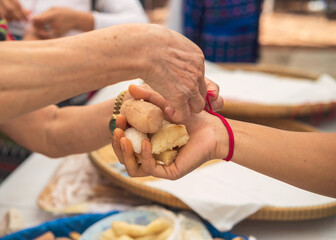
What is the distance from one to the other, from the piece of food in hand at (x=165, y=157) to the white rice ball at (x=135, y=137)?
0.17 feet

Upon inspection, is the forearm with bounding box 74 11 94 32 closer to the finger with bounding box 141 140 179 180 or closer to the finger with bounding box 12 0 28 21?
the finger with bounding box 12 0 28 21

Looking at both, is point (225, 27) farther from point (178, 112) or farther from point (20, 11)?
point (178, 112)

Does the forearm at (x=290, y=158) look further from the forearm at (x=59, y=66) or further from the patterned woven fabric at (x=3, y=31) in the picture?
the patterned woven fabric at (x=3, y=31)

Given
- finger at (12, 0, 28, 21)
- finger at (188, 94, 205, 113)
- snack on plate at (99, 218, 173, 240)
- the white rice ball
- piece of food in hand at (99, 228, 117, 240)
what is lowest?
piece of food in hand at (99, 228, 117, 240)

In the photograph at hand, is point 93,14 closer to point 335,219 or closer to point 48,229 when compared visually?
point 48,229

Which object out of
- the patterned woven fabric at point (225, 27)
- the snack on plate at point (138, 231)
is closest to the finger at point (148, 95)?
the snack on plate at point (138, 231)

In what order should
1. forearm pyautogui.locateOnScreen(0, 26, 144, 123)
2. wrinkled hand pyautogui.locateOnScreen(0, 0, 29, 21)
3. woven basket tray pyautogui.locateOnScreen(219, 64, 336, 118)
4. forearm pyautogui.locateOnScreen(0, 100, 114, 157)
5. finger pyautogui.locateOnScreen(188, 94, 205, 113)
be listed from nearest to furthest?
forearm pyautogui.locateOnScreen(0, 26, 144, 123)
finger pyautogui.locateOnScreen(188, 94, 205, 113)
forearm pyautogui.locateOnScreen(0, 100, 114, 157)
wrinkled hand pyautogui.locateOnScreen(0, 0, 29, 21)
woven basket tray pyautogui.locateOnScreen(219, 64, 336, 118)

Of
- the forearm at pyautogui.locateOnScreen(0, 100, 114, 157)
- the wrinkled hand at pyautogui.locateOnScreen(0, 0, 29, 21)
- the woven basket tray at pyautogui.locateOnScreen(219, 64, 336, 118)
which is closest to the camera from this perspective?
the forearm at pyautogui.locateOnScreen(0, 100, 114, 157)

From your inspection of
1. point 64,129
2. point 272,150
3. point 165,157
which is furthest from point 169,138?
point 64,129

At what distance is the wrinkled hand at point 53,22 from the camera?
5.79ft

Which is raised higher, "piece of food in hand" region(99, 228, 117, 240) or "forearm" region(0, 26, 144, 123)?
"forearm" region(0, 26, 144, 123)

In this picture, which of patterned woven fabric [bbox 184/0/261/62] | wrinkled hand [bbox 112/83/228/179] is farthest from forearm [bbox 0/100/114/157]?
patterned woven fabric [bbox 184/0/261/62]

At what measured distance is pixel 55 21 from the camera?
5.89 feet

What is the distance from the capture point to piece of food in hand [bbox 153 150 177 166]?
2.94ft
